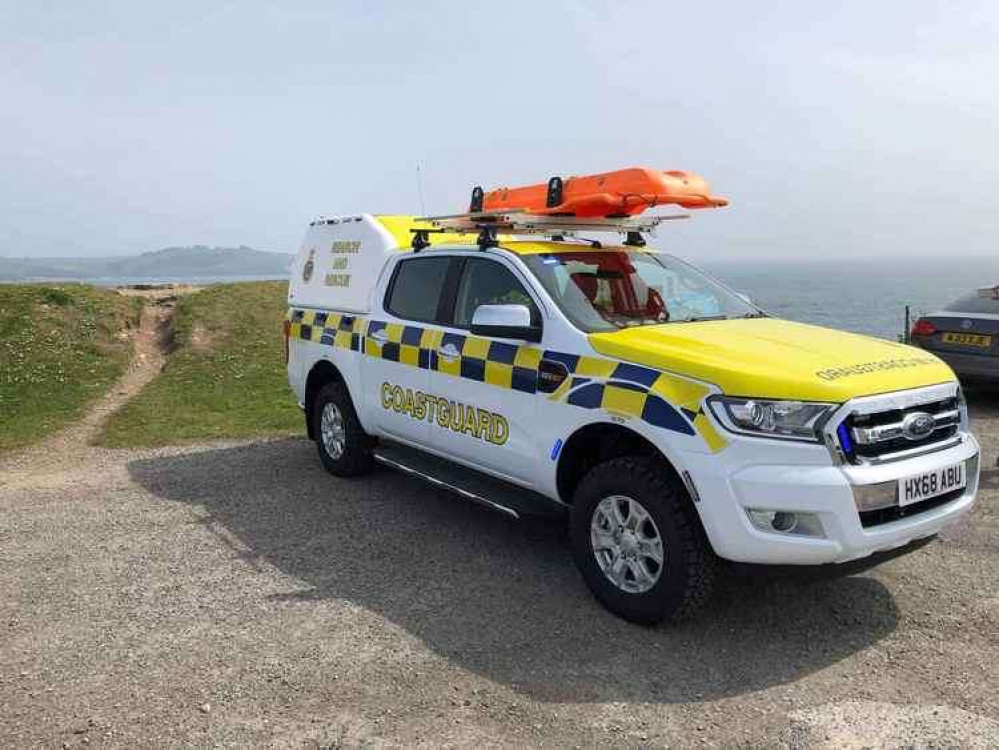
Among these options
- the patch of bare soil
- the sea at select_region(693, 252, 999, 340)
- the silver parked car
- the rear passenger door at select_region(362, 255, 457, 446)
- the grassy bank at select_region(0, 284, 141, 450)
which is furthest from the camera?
the sea at select_region(693, 252, 999, 340)

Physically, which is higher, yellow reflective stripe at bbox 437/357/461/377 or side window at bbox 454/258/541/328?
side window at bbox 454/258/541/328

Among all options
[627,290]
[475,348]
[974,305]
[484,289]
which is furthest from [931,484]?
[974,305]

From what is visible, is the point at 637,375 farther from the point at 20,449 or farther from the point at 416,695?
the point at 20,449

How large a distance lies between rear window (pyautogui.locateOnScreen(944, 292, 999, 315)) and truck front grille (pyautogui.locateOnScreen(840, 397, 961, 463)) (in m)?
5.76

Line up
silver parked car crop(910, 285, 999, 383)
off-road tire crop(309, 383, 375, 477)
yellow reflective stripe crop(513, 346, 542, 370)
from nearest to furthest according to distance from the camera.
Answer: yellow reflective stripe crop(513, 346, 542, 370), off-road tire crop(309, 383, 375, 477), silver parked car crop(910, 285, 999, 383)

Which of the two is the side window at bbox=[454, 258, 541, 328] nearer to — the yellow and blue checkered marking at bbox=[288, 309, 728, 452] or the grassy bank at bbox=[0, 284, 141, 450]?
the yellow and blue checkered marking at bbox=[288, 309, 728, 452]

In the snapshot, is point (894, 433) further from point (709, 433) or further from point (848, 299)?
point (848, 299)

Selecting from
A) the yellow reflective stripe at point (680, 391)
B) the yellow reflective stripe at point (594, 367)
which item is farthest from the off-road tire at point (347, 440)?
the yellow reflective stripe at point (680, 391)

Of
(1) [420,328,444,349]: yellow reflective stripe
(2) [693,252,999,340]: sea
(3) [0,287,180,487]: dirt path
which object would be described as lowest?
(2) [693,252,999,340]: sea

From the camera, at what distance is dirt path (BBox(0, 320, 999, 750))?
10.1 ft

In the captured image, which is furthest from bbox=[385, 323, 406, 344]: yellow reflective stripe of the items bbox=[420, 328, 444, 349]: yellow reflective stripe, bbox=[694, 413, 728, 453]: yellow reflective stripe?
bbox=[694, 413, 728, 453]: yellow reflective stripe

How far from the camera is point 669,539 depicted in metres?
3.60

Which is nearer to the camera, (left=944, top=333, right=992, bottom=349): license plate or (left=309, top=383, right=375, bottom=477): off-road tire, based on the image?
(left=309, top=383, right=375, bottom=477): off-road tire

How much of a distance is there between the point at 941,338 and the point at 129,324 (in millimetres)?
11552
